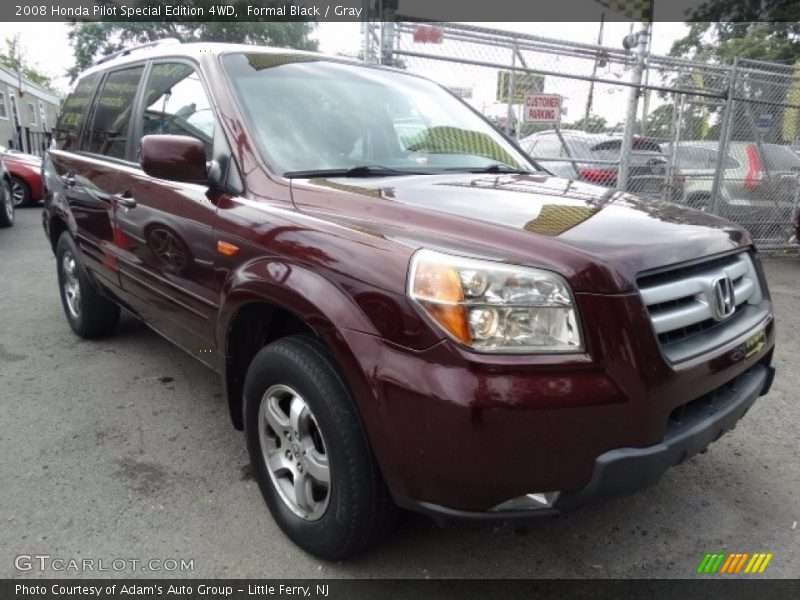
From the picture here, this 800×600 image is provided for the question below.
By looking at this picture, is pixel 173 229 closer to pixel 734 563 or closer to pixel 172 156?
pixel 172 156

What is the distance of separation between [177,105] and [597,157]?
545cm

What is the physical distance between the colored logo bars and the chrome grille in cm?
86

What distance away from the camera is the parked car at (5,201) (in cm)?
954

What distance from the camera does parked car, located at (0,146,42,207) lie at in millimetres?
11891

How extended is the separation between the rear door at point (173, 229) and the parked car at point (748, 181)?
643cm

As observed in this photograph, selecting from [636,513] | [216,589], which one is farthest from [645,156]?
[216,589]

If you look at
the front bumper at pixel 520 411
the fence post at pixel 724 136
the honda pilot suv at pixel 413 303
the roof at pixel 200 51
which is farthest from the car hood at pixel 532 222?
the fence post at pixel 724 136

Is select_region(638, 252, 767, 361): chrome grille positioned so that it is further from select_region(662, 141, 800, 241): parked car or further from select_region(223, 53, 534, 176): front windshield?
select_region(662, 141, 800, 241): parked car

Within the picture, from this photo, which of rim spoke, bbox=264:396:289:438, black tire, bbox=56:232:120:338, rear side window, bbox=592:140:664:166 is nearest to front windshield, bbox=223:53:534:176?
rim spoke, bbox=264:396:289:438

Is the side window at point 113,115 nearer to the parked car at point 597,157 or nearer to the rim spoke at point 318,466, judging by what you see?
the rim spoke at point 318,466

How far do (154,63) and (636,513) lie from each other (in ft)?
10.8

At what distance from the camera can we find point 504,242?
1.72m

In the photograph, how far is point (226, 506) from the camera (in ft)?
8.29

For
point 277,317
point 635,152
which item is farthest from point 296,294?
point 635,152
